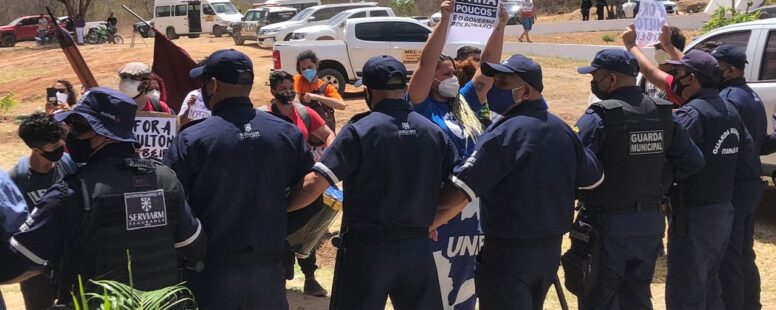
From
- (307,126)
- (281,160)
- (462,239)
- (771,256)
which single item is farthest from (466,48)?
(771,256)

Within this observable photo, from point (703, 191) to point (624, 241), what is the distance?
911mm

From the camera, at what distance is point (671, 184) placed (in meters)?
5.20

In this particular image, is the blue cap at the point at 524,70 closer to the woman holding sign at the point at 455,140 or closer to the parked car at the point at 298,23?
the woman holding sign at the point at 455,140

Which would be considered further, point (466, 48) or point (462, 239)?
point (466, 48)

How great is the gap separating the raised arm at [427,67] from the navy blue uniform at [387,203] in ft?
1.75

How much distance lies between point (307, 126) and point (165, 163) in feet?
7.66

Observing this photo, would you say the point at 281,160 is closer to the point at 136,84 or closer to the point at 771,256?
the point at 136,84

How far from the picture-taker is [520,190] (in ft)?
13.5

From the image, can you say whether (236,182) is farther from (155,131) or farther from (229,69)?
(155,131)

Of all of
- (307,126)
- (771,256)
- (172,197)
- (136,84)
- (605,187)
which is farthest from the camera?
(771,256)

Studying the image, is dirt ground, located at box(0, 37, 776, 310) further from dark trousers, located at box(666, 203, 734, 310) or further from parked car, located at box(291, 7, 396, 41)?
parked car, located at box(291, 7, 396, 41)

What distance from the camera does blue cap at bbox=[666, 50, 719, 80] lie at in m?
5.24

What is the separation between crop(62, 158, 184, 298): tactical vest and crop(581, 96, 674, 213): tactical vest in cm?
248

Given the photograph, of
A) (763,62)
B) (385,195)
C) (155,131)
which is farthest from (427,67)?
(763,62)
